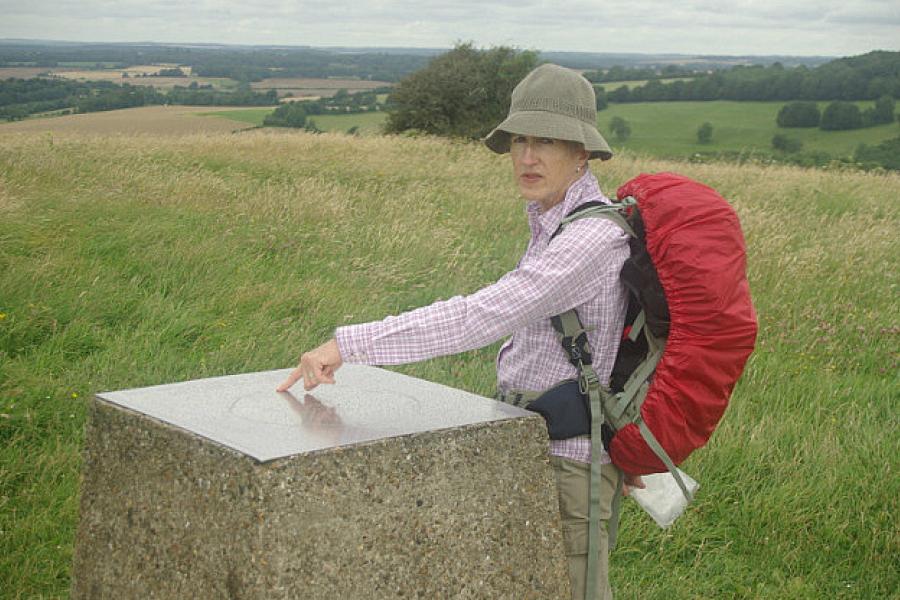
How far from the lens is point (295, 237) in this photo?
27.1ft

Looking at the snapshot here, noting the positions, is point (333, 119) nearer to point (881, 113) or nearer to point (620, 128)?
point (620, 128)

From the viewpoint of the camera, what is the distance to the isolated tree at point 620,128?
1448 inches

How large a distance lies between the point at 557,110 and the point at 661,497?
4.33 feet

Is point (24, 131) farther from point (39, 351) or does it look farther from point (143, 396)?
point (143, 396)

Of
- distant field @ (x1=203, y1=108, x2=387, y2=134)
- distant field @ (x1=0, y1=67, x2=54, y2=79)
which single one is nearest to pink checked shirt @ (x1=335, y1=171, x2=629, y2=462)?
distant field @ (x1=0, y1=67, x2=54, y2=79)

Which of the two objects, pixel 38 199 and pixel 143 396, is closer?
pixel 143 396

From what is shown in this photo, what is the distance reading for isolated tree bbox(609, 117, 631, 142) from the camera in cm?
3678

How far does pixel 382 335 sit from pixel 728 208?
100 cm

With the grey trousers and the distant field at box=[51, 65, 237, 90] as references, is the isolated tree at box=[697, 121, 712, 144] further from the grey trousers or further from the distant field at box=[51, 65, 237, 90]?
the grey trousers

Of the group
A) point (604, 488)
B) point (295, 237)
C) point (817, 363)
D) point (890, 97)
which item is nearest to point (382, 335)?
point (604, 488)

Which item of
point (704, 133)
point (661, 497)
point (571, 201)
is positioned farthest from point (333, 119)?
point (571, 201)

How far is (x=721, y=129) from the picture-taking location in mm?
39719

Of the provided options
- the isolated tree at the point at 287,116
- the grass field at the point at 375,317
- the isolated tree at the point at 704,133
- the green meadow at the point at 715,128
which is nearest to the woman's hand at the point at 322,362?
the grass field at the point at 375,317

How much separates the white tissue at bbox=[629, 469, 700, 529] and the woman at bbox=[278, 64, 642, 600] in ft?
0.38
